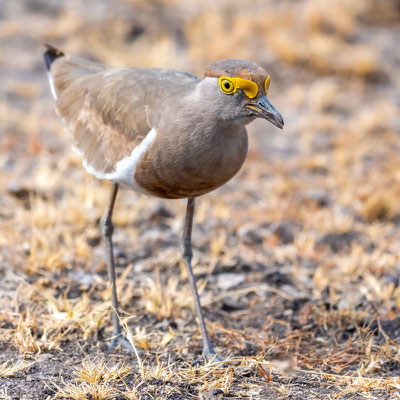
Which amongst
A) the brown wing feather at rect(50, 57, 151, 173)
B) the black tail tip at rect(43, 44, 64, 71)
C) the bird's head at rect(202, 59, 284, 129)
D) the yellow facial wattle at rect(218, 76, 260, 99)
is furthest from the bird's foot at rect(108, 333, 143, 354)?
the black tail tip at rect(43, 44, 64, 71)

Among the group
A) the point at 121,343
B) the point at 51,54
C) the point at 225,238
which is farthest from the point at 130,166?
the point at 225,238

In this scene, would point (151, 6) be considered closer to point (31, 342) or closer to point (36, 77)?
point (36, 77)

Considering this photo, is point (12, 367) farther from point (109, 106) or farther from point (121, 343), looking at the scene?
point (109, 106)

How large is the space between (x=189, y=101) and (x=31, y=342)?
1623mm

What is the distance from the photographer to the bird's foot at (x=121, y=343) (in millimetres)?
3627

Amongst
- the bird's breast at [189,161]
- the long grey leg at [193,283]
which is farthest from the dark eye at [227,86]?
the long grey leg at [193,283]

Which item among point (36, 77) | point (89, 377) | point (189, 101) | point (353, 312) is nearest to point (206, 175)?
point (189, 101)

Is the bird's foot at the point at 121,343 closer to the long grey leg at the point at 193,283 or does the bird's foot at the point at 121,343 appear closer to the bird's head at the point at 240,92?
the long grey leg at the point at 193,283

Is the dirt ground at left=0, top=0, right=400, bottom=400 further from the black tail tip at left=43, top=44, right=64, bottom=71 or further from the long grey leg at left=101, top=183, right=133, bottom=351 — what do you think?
the black tail tip at left=43, top=44, right=64, bottom=71

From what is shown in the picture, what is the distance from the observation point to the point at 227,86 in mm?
3201

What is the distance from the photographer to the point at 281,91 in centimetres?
894

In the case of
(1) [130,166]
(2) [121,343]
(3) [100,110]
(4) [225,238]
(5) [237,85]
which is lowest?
(2) [121,343]

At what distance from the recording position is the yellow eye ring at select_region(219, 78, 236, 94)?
10.4ft

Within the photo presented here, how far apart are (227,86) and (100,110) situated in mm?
1080
